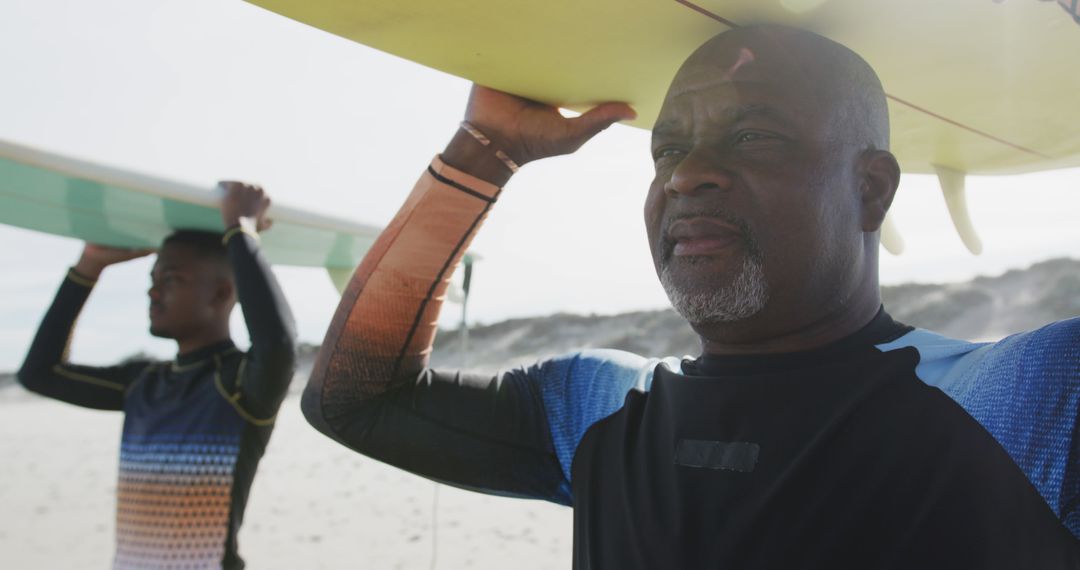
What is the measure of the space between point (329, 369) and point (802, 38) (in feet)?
3.51

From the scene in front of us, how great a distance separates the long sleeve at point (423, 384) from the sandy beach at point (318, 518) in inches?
201

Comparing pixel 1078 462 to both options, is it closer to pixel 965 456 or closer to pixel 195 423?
pixel 965 456

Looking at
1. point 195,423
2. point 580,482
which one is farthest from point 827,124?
point 195,423

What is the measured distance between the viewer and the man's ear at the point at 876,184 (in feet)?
4.18

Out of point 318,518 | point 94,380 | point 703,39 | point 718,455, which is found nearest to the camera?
point 718,455

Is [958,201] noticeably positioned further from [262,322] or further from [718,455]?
[262,322]

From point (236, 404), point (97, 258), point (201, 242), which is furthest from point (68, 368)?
point (236, 404)

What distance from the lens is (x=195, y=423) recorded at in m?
2.47

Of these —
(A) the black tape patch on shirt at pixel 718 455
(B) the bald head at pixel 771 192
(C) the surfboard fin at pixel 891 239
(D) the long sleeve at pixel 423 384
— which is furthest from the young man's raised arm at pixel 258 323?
(C) the surfboard fin at pixel 891 239

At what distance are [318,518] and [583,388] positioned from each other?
7986 millimetres

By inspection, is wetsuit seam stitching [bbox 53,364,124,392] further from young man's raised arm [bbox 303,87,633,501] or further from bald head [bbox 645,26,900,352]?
bald head [bbox 645,26,900,352]

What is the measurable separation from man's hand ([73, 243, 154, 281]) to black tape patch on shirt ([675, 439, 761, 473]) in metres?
2.88

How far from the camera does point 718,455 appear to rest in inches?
43.6

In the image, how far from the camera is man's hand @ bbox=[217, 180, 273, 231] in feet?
8.21
